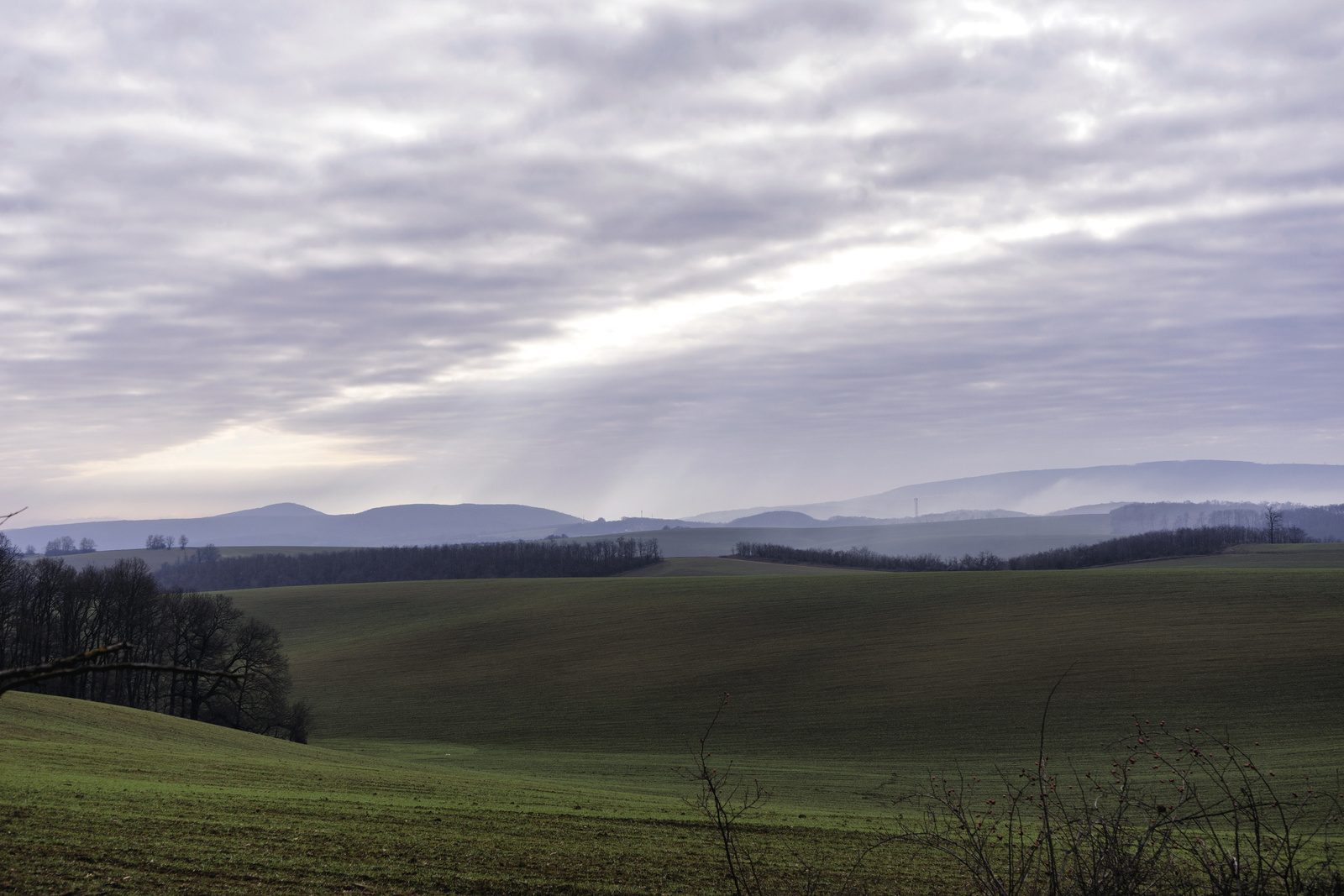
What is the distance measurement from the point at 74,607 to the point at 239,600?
47.9m

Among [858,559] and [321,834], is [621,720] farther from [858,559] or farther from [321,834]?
[858,559]

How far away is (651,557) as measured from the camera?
15838 cm

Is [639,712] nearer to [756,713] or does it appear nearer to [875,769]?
[756,713]

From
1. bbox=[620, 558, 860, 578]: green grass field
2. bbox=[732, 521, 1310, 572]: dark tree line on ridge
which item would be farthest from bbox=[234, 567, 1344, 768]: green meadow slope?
bbox=[732, 521, 1310, 572]: dark tree line on ridge

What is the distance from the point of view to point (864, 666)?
2219 inches

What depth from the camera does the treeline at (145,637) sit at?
51.2m

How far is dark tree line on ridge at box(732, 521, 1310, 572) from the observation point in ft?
405

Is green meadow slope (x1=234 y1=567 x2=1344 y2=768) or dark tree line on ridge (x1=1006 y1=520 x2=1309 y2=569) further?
dark tree line on ridge (x1=1006 y1=520 x2=1309 y2=569)

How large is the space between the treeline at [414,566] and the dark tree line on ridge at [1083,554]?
26711mm

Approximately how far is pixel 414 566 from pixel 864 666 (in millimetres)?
119883

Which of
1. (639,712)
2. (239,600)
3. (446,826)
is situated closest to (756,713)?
(639,712)

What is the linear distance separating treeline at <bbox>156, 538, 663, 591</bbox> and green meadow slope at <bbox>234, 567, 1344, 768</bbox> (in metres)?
65.2

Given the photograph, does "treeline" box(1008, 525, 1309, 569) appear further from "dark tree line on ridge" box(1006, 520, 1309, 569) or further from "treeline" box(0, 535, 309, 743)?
"treeline" box(0, 535, 309, 743)

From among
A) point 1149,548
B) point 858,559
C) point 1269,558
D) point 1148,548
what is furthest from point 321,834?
point 858,559
